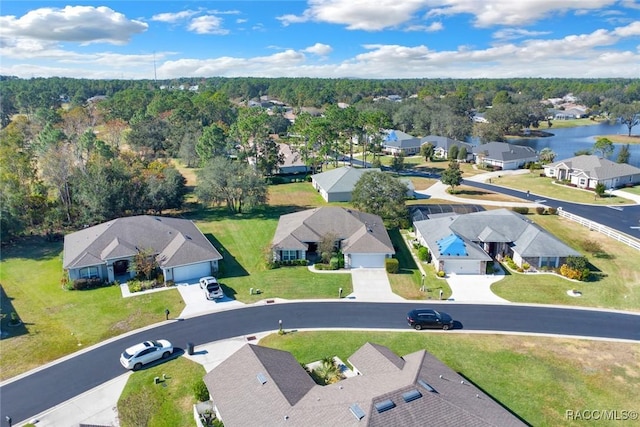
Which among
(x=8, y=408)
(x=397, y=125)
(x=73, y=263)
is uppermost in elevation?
(x=397, y=125)

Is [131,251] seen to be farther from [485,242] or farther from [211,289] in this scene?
[485,242]

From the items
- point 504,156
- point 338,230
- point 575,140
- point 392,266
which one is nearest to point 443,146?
point 504,156

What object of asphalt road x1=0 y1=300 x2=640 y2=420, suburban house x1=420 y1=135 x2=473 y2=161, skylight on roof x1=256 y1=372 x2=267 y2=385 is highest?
suburban house x1=420 y1=135 x2=473 y2=161

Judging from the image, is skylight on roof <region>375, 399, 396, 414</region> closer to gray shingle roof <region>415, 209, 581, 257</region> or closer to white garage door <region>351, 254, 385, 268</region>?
white garage door <region>351, 254, 385, 268</region>

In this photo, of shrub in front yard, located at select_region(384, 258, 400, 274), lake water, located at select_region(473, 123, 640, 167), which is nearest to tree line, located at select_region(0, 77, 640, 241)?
lake water, located at select_region(473, 123, 640, 167)

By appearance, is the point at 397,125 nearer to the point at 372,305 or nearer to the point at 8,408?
the point at 372,305

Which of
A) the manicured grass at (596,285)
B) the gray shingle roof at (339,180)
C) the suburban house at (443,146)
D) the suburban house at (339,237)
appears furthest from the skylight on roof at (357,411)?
the suburban house at (443,146)

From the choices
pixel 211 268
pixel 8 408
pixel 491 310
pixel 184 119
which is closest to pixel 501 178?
pixel 491 310
